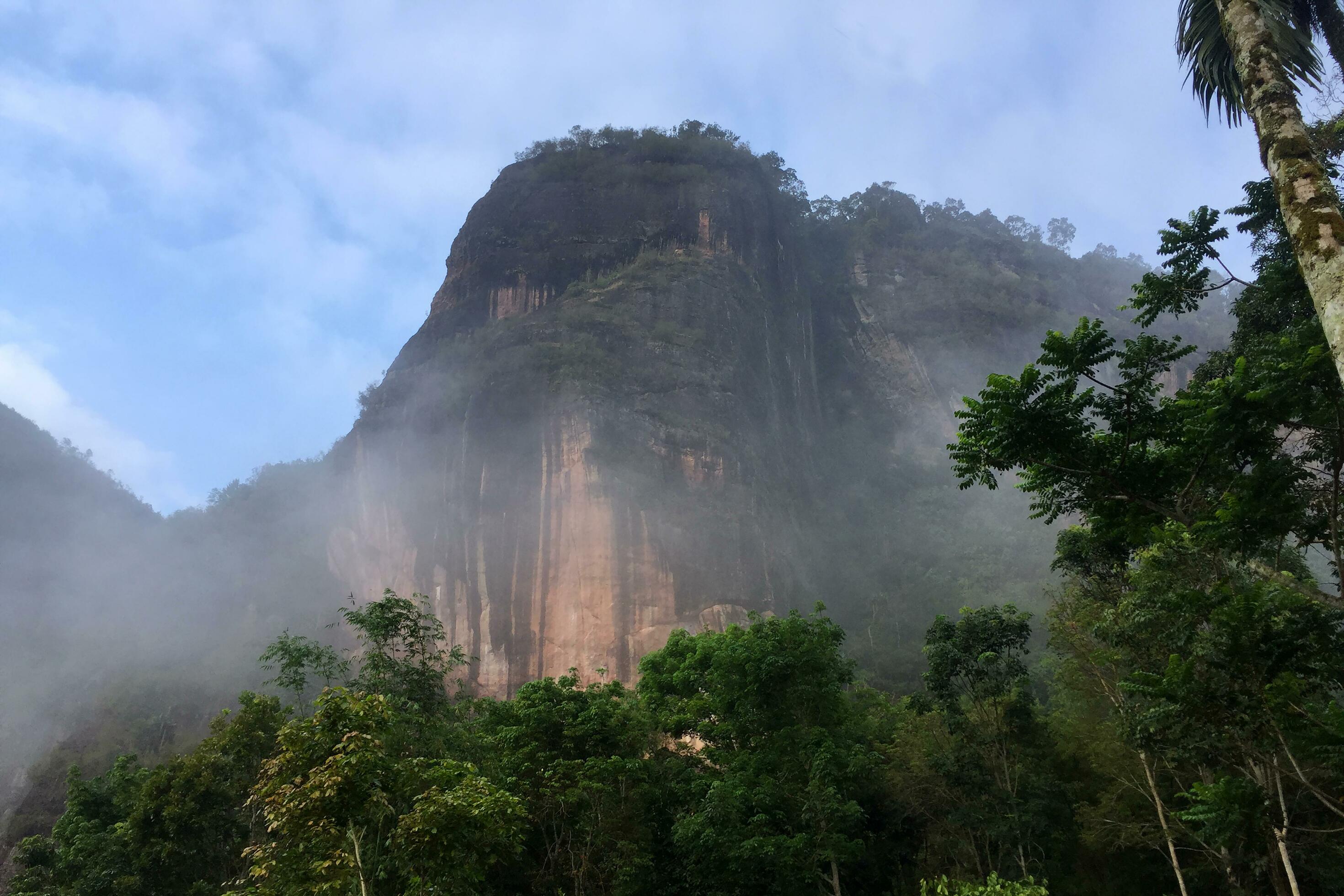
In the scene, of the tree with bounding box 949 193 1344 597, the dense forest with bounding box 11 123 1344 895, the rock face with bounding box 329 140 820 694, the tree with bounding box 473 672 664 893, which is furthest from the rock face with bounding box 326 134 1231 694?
the tree with bounding box 949 193 1344 597

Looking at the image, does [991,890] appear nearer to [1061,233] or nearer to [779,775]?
[779,775]

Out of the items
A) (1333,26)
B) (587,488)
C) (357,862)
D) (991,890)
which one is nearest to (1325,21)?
(1333,26)

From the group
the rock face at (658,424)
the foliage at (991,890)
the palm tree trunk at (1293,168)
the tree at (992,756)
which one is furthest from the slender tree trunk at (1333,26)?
the rock face at (658,424)

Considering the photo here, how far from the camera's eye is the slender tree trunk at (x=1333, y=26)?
786 cm

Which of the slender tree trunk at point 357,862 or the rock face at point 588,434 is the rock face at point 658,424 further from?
the slender tree trunk at point 357,862

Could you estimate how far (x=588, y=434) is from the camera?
41.7 metres

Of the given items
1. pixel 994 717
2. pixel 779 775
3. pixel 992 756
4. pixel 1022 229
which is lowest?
pixel 779 775

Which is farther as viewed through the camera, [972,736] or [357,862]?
[972,736]

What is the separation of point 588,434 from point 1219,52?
3514 cm

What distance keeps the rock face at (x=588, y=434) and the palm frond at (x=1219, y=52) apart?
3190cm

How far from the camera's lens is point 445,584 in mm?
41250

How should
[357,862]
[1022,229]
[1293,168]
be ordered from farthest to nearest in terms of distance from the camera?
[1022,229] < [357,862] < [1293,168]

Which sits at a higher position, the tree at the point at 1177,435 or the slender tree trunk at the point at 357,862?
the tree at the point at 1177,435

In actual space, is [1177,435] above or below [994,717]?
above
